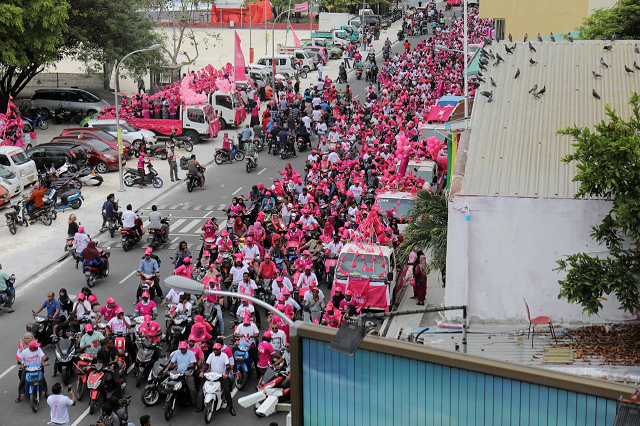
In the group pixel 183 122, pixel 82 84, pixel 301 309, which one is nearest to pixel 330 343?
pixel 301 309

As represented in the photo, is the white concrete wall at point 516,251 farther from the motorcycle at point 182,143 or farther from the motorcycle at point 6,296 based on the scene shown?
the motorcycle at point 182,143

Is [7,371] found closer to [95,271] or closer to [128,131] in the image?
[95,271]

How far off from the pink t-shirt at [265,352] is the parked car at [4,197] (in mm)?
17170

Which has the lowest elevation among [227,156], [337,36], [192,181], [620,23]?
[192,181]

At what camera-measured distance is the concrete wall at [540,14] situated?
35.3 meters

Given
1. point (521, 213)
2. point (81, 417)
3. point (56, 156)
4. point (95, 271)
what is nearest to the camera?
point (521, 213)

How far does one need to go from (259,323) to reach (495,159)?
21.6 feet

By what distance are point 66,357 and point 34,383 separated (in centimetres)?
96

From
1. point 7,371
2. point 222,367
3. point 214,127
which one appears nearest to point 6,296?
point 7,371

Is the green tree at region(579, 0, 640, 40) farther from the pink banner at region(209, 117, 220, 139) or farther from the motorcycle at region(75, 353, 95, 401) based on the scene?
the motorcycle at region(75, 353, 95, 401)

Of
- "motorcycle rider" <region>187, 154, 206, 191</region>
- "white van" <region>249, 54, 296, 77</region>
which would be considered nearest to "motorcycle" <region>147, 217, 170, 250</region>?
"motorcycle rider" <region>187, 154, 206, 191</region>

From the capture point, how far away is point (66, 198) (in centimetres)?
3098

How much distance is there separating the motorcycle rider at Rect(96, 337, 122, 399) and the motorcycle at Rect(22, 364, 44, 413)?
115cm

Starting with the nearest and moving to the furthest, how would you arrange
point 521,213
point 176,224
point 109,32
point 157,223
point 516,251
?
point 521,213, point 516,251, point 157,223, point 176,224, point 109,32
